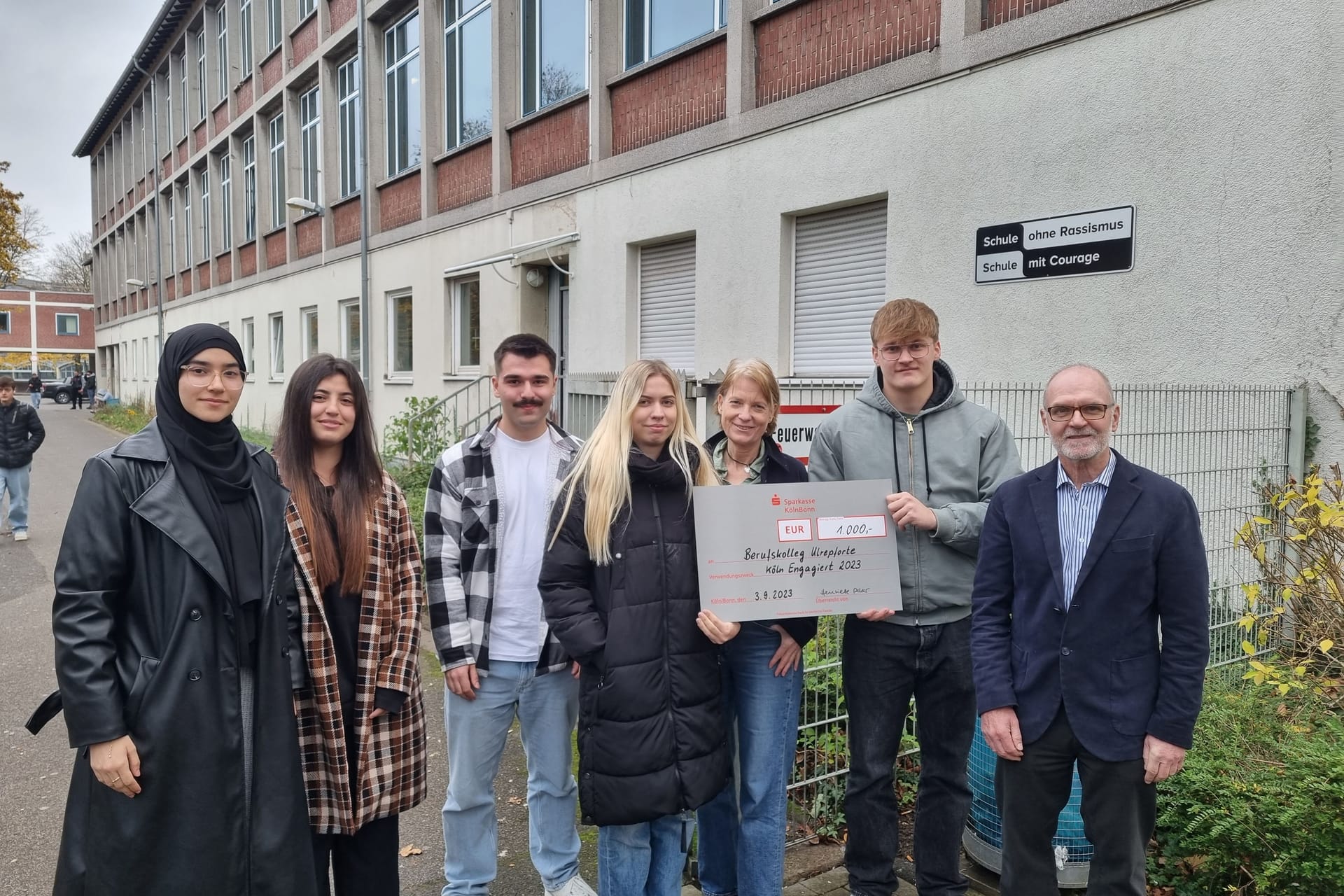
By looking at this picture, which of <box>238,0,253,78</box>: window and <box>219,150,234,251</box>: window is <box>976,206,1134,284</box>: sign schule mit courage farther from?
<box>219,150,234,251</box>: window

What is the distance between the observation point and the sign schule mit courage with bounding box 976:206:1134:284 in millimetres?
6422

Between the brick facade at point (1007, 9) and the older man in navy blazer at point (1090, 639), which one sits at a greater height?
the brick facade at point (1007, 9)

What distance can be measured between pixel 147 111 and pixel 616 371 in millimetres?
35224

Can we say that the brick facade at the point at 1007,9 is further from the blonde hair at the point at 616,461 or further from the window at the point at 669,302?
the blonde hair at the point at 616,461

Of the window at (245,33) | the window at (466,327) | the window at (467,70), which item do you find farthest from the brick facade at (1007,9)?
the window at (245,33)

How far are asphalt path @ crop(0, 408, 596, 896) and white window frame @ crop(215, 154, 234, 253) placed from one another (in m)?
21.3

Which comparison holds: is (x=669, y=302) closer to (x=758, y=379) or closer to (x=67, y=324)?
(x=758, y=379)

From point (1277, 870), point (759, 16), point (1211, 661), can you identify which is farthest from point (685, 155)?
point (1277, 870)

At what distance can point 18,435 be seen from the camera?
11289 millimetres

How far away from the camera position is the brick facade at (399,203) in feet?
54.3

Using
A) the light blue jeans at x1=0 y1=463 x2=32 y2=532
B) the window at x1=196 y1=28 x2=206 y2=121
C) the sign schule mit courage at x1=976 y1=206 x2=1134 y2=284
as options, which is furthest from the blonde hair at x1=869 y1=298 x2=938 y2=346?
the window at x1=196 y1=28 x2=206 y2=121

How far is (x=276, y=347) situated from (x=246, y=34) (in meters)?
9.37

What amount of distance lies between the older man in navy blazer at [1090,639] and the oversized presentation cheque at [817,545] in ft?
1.35

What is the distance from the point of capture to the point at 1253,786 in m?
3.19
